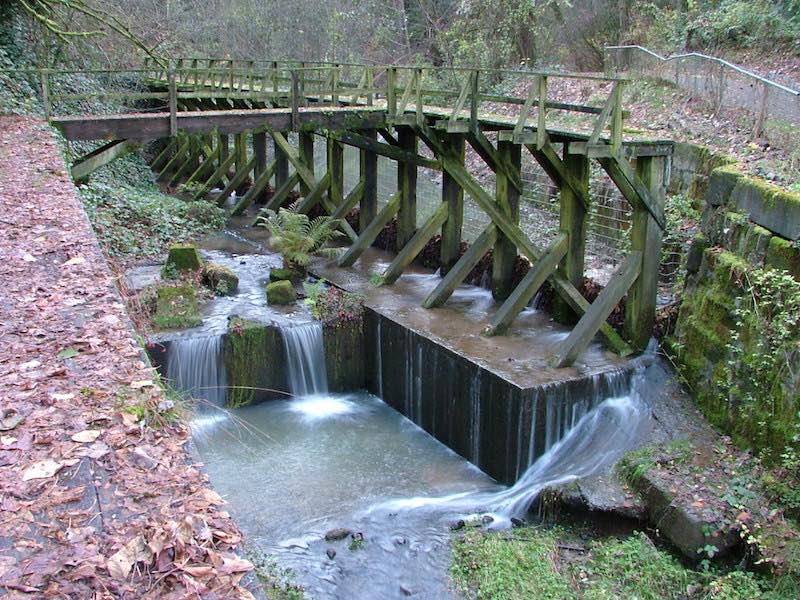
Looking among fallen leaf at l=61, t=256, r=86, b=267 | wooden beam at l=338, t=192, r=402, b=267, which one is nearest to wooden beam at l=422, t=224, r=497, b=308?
wooden beam at l=338, t=192, r=402, b=267

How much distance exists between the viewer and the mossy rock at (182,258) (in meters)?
11.6

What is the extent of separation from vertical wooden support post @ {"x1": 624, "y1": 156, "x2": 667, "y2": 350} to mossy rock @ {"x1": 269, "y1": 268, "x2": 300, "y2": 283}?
5.16 metres

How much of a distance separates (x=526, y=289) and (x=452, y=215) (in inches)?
108

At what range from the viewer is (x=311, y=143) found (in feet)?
50.3

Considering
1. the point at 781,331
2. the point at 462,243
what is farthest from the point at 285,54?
the point at 781,331

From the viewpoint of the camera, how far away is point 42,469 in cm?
306

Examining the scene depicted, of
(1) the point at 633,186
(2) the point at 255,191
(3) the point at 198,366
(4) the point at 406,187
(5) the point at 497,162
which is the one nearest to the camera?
(1) the point at 633,186

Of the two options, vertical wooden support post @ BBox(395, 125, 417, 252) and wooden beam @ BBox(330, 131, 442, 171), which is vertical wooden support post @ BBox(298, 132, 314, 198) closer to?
wooden beam @ BBox(330, 131, 442, 171)

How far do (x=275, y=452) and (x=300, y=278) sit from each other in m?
3.88

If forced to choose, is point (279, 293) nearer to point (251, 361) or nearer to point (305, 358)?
point (305, 358)

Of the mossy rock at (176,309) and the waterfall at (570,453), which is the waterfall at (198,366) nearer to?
the mossy rock at (176,309)

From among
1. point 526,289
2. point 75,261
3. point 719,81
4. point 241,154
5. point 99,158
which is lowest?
point 526,289

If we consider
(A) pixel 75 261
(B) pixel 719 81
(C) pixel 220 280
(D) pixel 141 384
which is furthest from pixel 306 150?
(D) pixel 141 384

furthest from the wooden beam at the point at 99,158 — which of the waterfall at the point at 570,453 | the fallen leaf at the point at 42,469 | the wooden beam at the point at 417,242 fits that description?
the fallen leaf at the point at 42,469
